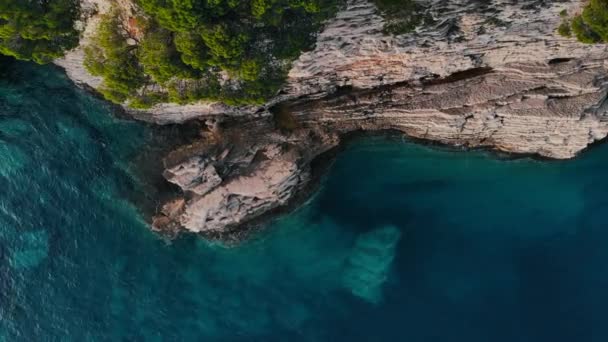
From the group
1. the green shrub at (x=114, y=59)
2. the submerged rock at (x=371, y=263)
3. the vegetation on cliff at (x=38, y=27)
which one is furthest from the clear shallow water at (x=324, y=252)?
the green shrub at (x=114, y=59)

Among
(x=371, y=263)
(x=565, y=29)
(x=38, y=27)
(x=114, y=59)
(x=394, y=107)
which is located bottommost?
(x=371, y=263)

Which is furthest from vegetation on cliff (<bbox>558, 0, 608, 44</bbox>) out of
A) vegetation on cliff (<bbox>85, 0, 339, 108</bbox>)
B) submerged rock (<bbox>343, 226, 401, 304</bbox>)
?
submerged rock (<bbox>343, 226, 401, 304</bbox>)

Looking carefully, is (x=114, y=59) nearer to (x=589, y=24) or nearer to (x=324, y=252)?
(x=324, y=252)

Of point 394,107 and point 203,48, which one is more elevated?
point 203,48

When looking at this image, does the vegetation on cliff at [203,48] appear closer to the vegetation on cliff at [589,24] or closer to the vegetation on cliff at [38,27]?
the vegetation on cliff at [38,27]

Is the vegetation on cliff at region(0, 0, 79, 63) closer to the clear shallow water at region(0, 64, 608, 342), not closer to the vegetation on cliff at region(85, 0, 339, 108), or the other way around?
the vegetation on cliff at region(85, 0, 339, 108)

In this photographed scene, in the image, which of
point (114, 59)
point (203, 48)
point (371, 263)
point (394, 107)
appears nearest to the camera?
point (203, 48)

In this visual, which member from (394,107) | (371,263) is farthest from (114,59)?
(371,263)
